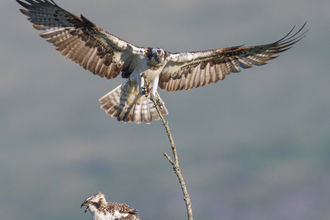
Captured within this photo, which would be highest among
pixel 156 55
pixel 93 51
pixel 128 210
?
pixel 93 51

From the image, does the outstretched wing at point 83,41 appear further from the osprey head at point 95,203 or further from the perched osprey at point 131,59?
the osprey head at point 95,203

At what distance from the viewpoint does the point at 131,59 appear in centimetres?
1132

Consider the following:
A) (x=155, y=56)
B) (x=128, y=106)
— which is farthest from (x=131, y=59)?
(x=128, y=106)

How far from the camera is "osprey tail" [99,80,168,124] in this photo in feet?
40.2

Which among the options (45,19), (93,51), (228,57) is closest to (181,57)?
(228,57)

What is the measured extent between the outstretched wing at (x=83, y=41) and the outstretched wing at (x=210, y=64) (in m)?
1.50

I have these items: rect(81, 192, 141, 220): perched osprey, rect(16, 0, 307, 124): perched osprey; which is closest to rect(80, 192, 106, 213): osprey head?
rect(81, 192, 141, 220): perched osprey

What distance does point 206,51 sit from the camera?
39.4ft

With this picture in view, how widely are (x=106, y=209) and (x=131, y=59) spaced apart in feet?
14.4

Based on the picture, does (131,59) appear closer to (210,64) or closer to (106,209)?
(210,64)

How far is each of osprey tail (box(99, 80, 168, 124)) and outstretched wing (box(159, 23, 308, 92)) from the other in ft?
2.67

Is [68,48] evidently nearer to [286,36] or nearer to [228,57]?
[228,57]

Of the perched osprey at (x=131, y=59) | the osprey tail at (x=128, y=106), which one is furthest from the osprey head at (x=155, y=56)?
the osprey tail at (x=128, y=106)

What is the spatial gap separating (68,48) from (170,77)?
3.32 metres
